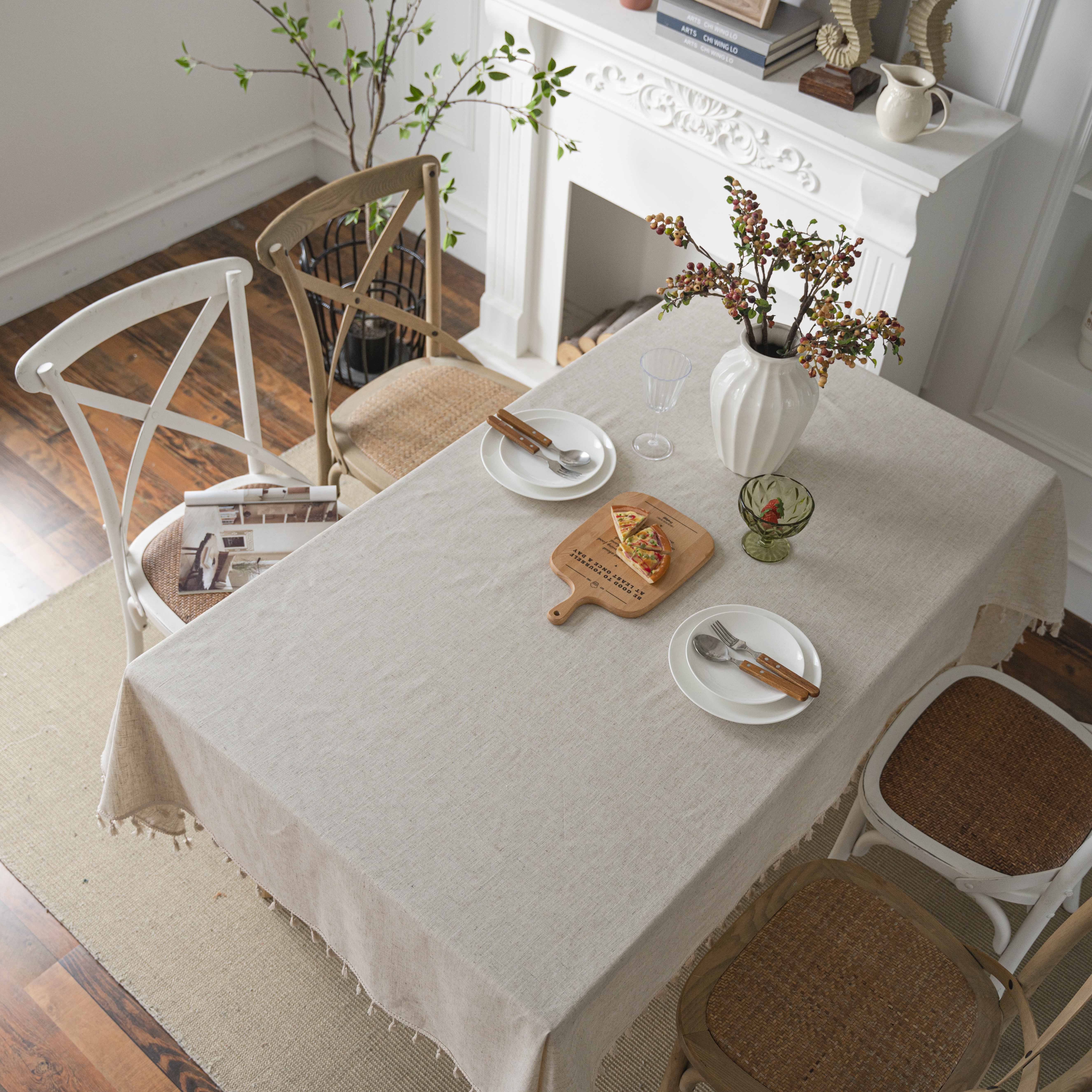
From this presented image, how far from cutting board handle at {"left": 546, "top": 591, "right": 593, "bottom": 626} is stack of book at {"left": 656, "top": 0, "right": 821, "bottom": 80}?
3.95 ft

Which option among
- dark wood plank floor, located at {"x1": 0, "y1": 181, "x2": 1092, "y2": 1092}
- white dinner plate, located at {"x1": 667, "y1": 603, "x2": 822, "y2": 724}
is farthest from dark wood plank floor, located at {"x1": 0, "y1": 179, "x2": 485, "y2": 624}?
white dinner plate, located at {"x1": 667, "y1": 603, "x2": 822, "y2": 724}

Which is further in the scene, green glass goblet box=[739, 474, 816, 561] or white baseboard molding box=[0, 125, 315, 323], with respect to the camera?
white baseboard molding box=[0, 125, 315, 323]

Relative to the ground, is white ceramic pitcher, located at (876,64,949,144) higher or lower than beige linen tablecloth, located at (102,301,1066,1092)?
higher

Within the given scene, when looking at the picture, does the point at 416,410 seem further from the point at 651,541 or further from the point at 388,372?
the point at 651,541

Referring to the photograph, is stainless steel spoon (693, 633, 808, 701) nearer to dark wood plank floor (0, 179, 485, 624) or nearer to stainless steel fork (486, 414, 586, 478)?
stainless steel fork (486, 414, 586, 478)

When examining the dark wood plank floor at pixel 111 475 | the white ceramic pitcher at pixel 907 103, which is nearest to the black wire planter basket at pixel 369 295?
the dark wood plank floor at pixel 111 475

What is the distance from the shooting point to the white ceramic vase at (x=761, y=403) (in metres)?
1.58

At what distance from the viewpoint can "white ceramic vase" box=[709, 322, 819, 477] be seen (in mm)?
1577

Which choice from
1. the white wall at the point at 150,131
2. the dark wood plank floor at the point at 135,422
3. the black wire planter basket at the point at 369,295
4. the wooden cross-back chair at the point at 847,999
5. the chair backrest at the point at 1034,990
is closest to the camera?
the chair backrest at the point at 1034,990

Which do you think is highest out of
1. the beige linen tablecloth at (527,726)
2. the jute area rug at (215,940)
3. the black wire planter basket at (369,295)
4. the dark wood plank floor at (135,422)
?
the beige linen tablecloth at (527,726)

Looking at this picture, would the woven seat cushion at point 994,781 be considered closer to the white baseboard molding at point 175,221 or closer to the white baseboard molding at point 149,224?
the white baseboard molding at point 175,221

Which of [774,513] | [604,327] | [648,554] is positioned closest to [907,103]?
[774,513]

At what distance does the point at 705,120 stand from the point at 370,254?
29.3 inches

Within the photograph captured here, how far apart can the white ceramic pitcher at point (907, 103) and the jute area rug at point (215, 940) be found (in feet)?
4.22
